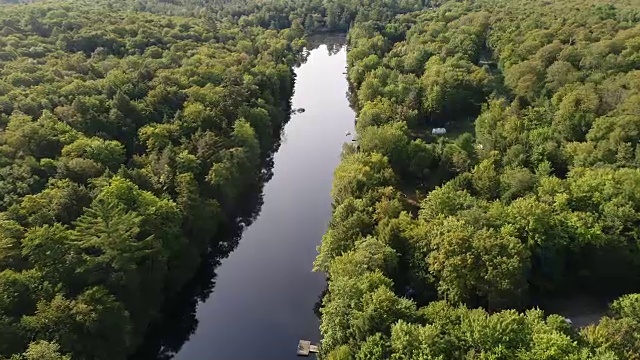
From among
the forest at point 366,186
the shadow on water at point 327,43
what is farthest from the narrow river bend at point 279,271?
the shadow on water at point 327,43

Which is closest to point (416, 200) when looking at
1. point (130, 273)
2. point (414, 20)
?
point (130, 273)

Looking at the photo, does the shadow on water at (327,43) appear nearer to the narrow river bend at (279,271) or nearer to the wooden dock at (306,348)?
the narrow river bend at (279,271)

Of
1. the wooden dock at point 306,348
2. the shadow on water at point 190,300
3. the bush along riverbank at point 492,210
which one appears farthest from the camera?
the shadow on water at point 190,300

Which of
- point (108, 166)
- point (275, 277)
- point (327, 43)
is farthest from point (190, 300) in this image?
point (327, 43)

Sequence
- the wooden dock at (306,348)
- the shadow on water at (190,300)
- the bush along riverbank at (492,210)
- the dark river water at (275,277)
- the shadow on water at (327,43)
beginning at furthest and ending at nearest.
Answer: the shadow on water at (327,43)
the dark river water at (275,277)
the shadow on water at (190,300)
the wooden dock at (306,348)
the bush along riverbank at (492,210)

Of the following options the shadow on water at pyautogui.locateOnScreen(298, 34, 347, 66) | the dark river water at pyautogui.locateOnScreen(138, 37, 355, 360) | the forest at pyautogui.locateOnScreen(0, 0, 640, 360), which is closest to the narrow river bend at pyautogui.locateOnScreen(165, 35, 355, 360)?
the dark river water at pyautogui.locateOnScreen(138, 37, 355, 360)

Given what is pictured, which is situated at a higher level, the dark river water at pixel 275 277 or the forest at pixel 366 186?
the forest at pixel 366 186

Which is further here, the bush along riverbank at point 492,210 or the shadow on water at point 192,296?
the shadow on water at point 192,296

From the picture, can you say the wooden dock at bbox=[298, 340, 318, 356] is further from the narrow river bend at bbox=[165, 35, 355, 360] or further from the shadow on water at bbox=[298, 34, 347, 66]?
the shadow on water at bbox=[298, 34, 347, 66]
